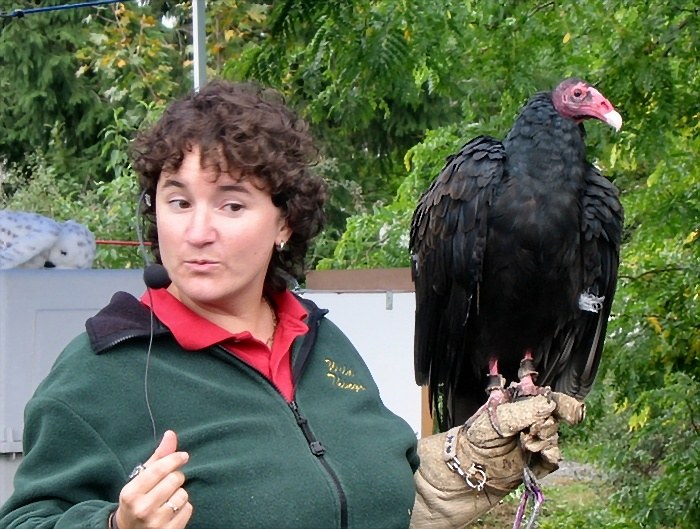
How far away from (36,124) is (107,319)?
38.9 ft

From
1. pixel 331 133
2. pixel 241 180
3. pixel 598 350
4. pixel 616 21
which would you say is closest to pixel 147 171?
pixel 241 180

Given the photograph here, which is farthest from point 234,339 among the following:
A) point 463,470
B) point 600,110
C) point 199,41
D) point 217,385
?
point 199,41

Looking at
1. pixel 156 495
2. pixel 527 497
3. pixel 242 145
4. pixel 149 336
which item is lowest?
pixel 527 497

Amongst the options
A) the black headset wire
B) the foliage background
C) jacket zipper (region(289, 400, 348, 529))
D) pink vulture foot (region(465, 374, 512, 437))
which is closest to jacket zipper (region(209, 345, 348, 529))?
jacket zipper (region(289, 400, 348, 529))

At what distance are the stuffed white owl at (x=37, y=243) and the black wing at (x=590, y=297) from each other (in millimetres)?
1459

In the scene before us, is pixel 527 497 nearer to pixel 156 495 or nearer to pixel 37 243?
pixel 156 495

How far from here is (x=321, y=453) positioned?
60.0 inches

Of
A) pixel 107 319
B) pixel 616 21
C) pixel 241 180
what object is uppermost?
pixel 616 21

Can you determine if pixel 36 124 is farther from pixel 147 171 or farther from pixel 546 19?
pixel 147 171

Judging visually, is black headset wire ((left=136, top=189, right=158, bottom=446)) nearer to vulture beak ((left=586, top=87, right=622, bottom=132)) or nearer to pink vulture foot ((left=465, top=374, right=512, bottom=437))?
pink vulture foot ((left=465, top=374, right=512, bottom=437))

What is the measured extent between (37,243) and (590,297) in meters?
1.61

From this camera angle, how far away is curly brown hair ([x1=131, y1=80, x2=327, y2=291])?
4.99 feet

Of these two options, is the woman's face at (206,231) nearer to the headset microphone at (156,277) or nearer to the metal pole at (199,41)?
the headset microphone at (156,277)

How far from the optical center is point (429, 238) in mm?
3211
